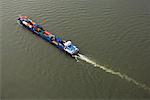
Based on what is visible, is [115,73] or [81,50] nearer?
[115,73]

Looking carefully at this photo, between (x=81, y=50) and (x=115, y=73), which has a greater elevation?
(x=81, y=50)

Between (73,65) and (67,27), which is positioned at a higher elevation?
(67,27)

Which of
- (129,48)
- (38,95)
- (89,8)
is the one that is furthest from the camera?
(89,8)

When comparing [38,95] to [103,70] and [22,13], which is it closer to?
[103,70]

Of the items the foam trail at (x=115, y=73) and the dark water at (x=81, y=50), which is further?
the dark water at (x=81, y=50)

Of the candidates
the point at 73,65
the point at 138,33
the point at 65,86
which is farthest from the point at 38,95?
the point at 138,33

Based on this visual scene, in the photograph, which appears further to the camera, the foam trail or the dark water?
the dark water

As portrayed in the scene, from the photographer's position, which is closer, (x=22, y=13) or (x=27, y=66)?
(x=27, y=66)

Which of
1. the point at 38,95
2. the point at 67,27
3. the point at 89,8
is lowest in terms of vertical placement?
the point at 38,95
